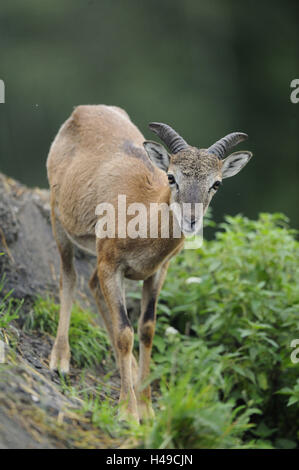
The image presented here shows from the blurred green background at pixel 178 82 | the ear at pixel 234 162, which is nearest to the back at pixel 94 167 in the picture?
the ear at pixel 234 162

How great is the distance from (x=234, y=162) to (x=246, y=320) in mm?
1781

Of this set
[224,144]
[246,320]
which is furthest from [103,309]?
[224,144]

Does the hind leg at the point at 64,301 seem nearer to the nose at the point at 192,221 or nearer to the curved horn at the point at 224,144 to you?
the nose at the point at 192,221

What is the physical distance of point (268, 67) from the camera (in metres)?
21.0

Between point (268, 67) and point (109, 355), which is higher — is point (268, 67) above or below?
above

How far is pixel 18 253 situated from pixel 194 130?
11260mm

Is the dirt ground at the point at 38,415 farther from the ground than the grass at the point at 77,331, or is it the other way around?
the grass at the point at 77,331

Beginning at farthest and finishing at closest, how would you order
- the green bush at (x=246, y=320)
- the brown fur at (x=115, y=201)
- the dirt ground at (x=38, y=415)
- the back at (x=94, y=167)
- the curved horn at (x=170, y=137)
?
1. the green bush at (x=246, y=320)
2. the back at (x=94, y=167)
3. the curved horn at (x=170, y=137)
4. the brown fur at (x=115, y=201)
5. the dirt ground at (x=38, y=415)

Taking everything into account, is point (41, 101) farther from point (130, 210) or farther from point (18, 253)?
point (130, 210)

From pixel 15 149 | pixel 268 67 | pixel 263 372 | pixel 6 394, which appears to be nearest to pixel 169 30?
pixel 268 67

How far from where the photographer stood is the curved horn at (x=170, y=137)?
642 centimetres

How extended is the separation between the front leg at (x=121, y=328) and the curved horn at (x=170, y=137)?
48.9 inches

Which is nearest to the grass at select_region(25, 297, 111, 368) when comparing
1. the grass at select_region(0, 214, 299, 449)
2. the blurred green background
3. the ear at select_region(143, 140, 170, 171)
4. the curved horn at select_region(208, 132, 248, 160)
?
the grass at select_region(0, 214, 299, 449)

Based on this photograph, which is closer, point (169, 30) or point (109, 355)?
point (109, 355)
